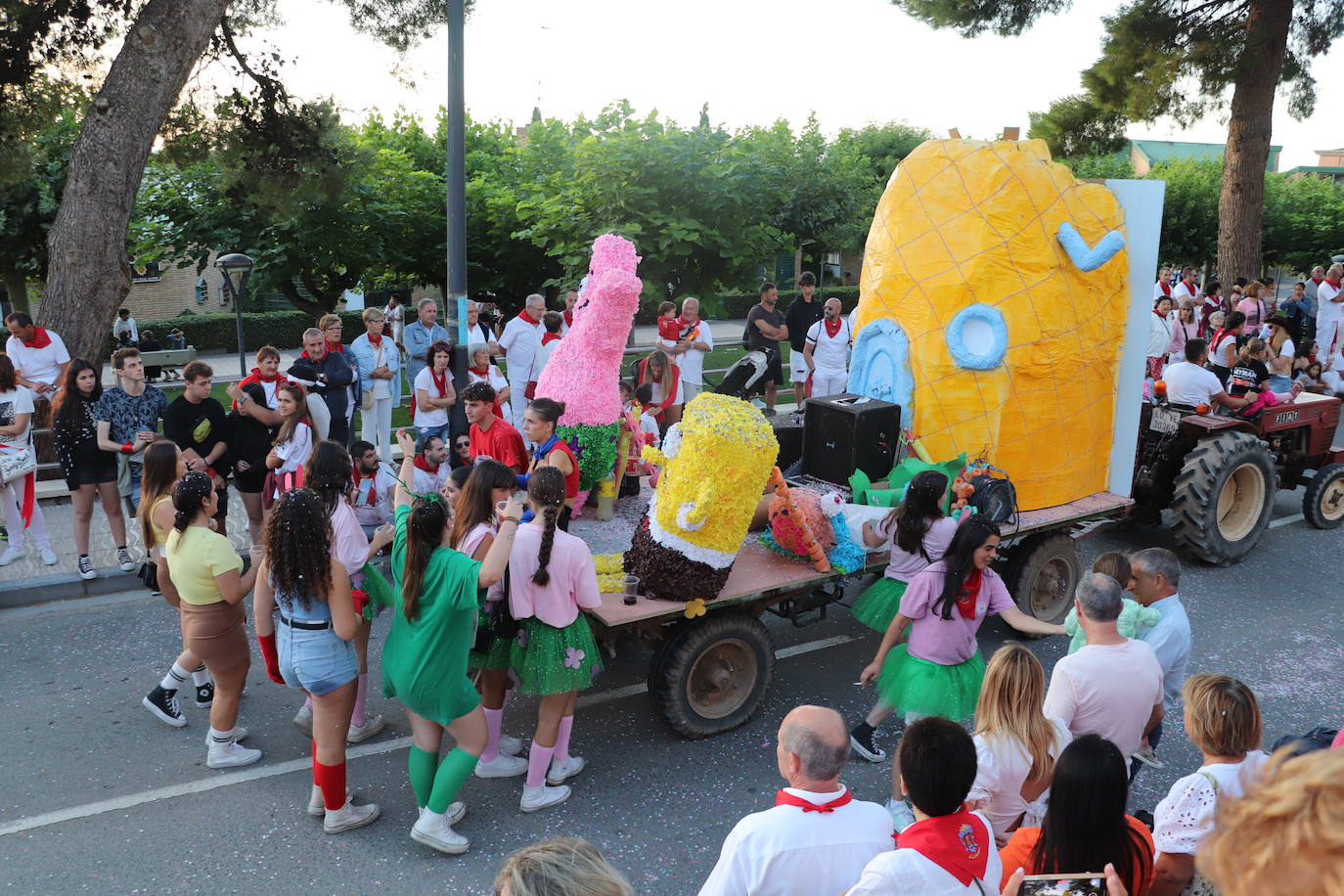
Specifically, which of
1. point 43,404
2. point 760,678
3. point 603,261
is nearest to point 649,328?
point 43,404

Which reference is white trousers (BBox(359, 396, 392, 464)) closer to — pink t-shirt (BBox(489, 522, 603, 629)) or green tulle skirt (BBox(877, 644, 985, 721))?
pink t-shirt (BBox(489, 522, 603, 629))

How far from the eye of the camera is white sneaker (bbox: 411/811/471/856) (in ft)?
14.4

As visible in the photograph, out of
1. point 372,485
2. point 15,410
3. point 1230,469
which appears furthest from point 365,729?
point 1230,469

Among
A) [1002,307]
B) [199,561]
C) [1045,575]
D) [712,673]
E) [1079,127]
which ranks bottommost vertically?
[712,673]

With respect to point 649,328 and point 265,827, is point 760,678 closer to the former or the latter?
point 265,827

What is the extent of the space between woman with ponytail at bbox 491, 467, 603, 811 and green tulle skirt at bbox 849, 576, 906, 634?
1748 mm

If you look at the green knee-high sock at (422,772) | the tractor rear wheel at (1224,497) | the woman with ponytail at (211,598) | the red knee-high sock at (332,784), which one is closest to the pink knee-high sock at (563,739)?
the green knee-high sock at (422,772)

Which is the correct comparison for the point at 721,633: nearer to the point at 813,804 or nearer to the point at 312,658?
the point at 312,658

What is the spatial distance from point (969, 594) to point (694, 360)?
294 inches

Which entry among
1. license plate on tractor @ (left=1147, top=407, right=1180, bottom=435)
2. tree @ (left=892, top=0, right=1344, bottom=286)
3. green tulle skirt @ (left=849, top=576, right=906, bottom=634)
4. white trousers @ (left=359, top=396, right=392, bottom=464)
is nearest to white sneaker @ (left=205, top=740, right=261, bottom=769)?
green tulle skirt @ (left=849, top=576, right=906, bottom=634)

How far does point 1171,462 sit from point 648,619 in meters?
5.70

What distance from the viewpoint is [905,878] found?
2521 mm

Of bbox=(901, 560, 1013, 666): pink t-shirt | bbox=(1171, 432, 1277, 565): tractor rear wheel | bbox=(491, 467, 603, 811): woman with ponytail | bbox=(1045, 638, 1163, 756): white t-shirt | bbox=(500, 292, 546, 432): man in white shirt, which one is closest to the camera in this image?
bbox=(1045, 638, 1163, 756): white t-shirt

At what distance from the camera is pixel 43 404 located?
941cm
